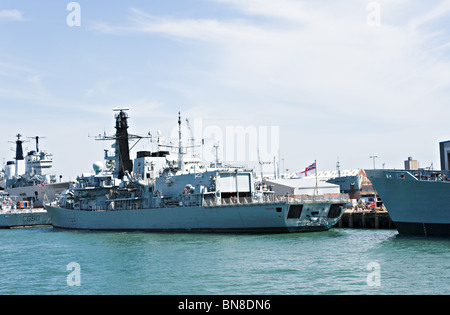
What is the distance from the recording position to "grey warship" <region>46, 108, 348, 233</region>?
1404 inches

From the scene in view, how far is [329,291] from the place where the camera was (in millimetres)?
17469

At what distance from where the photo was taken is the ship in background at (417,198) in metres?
31.0

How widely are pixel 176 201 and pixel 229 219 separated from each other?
6.51 m

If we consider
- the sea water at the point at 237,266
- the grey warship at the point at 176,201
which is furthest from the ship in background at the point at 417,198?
the grey warship at the point at 176,201

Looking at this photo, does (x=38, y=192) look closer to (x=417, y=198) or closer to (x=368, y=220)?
(x=368, y=220)

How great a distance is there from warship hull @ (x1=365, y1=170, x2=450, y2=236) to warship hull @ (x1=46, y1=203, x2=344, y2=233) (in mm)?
3905

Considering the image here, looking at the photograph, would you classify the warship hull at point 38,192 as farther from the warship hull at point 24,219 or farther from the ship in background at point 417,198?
the ship in background at point 417,198

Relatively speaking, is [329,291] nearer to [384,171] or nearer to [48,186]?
[384,171]

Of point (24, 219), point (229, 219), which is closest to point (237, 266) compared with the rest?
point (229, 219)

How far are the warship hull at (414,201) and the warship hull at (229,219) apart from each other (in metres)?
3.90

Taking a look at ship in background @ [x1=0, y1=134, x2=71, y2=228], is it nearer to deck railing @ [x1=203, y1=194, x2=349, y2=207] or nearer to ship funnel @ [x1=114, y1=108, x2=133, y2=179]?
ship funnel @ [x1=114, y1=108, x2=133, y2=179]

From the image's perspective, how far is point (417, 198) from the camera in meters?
32.2
